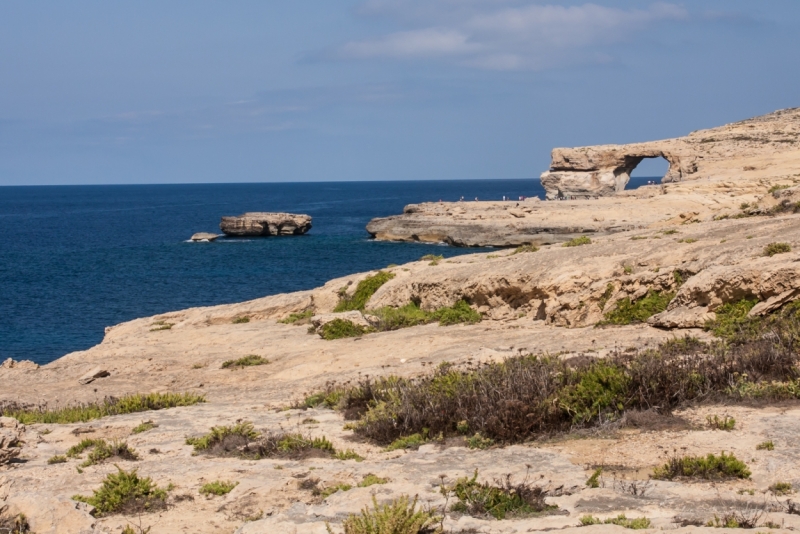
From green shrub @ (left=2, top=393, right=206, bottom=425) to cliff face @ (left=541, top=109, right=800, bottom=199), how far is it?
7289 cm

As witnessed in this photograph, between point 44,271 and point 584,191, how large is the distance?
65.4 meters

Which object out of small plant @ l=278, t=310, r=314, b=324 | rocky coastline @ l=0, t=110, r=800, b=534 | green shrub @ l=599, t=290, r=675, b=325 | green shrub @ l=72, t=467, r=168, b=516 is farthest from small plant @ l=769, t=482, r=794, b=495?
small plant @ l=278, t=310, r=314, b=324

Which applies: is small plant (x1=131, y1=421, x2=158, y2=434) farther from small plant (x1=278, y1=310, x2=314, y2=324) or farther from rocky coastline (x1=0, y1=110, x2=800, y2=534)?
small plant (x1=278, y1=310, x2=314, y2=324)

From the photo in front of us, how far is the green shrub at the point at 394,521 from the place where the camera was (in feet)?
22.3

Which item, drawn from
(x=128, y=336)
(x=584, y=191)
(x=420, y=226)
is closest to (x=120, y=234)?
(x=420, y=226)

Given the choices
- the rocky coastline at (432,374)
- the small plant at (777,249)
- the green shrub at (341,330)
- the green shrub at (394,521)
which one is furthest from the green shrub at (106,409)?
the small plant at (777,249)

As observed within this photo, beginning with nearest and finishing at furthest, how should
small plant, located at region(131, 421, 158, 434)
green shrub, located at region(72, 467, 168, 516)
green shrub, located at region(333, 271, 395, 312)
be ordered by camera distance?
green shrub, located at region(72, 467, 168, 516) → small plant, located at region(131, 421, 158, 434) → green shrub, located at region(333, 271, 395, 312)

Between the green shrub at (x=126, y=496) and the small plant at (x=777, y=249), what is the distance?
13.5 m

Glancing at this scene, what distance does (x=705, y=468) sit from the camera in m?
7.99

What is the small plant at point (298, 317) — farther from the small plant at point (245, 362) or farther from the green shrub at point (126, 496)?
the green shrub at point (126, 496)

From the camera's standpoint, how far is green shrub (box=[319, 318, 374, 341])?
2091cm

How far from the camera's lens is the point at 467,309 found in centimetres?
2139

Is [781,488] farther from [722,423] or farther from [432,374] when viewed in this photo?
[432,374]

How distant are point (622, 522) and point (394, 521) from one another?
195cm
